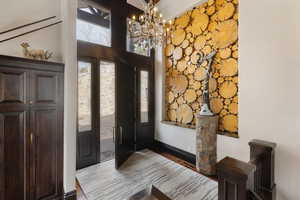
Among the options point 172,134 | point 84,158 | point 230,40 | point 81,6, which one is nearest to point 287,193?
point 172,134

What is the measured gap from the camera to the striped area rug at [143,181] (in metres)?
2.29

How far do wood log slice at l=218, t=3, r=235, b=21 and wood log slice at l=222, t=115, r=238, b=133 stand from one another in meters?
1.88

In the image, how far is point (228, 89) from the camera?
2.91m

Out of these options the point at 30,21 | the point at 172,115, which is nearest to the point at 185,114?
the point at 172,115

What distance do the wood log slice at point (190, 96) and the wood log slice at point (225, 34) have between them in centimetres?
109

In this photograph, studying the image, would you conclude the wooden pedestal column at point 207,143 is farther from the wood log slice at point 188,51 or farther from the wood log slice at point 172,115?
the wood log slice at point 188,51

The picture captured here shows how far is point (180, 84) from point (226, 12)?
1.70 metres

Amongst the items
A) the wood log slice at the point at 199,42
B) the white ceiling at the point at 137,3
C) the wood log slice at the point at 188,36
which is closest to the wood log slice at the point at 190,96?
the wood log slice at the point at 199,42

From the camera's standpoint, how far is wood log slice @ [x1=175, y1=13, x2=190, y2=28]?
3596 mm

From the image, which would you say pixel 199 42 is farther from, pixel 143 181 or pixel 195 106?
pixel 143 181

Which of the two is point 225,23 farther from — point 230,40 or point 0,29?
point 0,29

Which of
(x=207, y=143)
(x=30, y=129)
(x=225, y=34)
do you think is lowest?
(x=207, y=143)

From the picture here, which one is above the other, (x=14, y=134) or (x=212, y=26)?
(x=212, y=26)

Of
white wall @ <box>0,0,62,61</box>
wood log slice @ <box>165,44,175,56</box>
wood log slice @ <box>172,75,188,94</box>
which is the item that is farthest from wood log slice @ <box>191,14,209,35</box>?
white wall @ <box>0,0,62,61</box>
